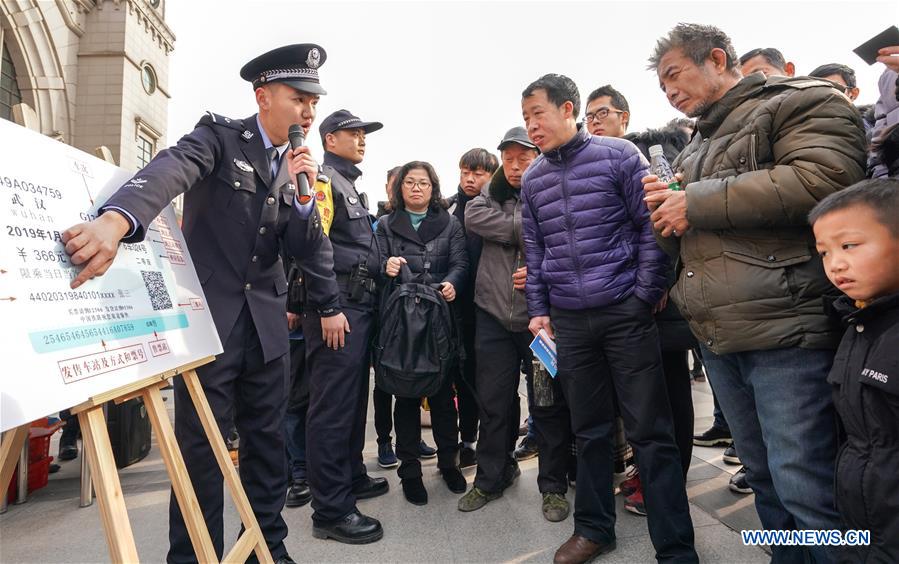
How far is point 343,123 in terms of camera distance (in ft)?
9.25

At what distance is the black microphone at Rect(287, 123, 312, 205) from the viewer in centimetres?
190

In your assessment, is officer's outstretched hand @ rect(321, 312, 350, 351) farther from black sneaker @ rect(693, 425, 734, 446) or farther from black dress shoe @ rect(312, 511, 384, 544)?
black sneaker @ rect(693, 425, 734, 446)

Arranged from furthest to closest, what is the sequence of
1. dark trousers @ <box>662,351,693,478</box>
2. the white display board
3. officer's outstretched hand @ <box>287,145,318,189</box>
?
dark trousers @ <box>662,351,693,478</box>, officer's outstretched hand @ <box>287,145,318,189</box>, the white display board

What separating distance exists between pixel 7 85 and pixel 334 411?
14003mm

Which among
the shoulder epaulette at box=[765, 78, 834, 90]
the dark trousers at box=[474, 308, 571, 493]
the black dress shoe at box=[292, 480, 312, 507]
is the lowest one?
the black dress shoe at box=[292, 480, 312, 507]

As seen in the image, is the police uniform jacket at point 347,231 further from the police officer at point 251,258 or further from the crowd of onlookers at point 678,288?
the police officer at point 251,258

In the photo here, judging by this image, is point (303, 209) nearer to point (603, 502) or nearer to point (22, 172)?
point (22, 172)

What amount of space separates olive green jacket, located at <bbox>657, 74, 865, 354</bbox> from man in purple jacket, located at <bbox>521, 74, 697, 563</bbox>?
1.31 feet

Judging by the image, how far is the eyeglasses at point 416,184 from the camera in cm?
307

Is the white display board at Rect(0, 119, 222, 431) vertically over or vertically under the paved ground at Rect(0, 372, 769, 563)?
over

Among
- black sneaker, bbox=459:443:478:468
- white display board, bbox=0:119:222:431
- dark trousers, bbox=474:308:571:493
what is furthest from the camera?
black sneaker, bbox=459:443:478:468

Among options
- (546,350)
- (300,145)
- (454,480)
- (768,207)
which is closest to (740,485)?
Answer: (546,350)

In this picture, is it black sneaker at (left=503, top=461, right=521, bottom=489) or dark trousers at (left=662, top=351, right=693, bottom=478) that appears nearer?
dark trousers at (left=662, top=351, right=693, bottom=478)

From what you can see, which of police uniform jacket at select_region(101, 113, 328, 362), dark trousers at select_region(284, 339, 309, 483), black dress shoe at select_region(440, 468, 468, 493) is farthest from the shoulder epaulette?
dark trousers at select_region(284, 339, 309, 483)
